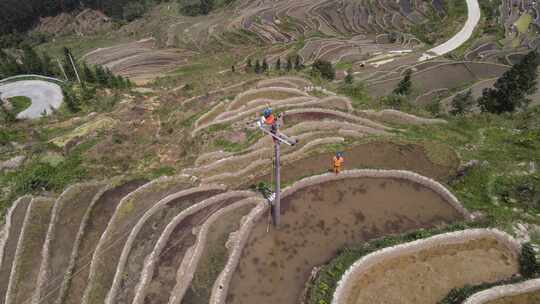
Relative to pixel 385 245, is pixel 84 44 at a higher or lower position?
higher

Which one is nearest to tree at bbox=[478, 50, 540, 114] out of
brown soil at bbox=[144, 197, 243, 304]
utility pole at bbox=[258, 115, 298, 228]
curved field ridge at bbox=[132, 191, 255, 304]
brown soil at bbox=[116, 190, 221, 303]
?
utility pole at bbox=[258, 115, 298, 228]

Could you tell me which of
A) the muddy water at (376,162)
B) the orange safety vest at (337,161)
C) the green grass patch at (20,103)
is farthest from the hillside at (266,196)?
the orange safety vest at (337,161)

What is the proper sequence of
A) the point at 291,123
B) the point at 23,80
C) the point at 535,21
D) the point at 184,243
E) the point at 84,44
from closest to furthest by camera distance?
the point at 184,243 < the point at 291,123 < the point at 23,80 < the point at 535,21 < the point at 84,44

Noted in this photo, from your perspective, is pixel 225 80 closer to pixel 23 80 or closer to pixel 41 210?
pixel 41 210

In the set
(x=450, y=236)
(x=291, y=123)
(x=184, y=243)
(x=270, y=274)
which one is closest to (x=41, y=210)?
(x=184, y=243)

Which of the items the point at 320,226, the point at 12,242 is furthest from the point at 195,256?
the point at 12,242

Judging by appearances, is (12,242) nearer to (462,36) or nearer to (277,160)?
(277,160)
